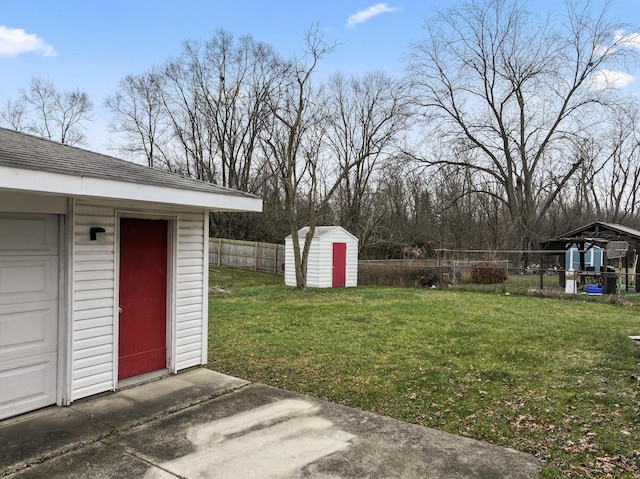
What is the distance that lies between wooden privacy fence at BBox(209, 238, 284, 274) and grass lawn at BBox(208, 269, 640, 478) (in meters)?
9.98

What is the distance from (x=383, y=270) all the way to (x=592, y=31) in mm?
16821

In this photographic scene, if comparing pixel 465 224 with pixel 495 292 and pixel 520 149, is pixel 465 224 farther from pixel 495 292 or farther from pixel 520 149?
pixel 495 292

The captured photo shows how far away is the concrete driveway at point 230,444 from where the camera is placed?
2.99 m

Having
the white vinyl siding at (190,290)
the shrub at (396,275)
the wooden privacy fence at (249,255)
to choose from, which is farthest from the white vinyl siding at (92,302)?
the wooden privacy fence at (249,255)

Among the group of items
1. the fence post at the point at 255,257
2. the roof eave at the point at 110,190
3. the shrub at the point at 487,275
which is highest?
the roof eave at the point at 110,190

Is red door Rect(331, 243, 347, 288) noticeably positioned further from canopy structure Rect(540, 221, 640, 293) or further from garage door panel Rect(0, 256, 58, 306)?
garage door panel Rect(0, 256, 58, 306)

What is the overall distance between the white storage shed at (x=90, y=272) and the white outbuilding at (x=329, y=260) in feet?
36.7

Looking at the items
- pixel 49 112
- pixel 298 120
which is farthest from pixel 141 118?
pixel 298 120

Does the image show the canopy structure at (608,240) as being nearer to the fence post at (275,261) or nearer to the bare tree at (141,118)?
the fence post at (275,261)

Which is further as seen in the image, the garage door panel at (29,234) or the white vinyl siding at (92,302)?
the white vinyl siding at (92,302)

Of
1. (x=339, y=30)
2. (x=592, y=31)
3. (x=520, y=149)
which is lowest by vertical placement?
(x=520, y=149)

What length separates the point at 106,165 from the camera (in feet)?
14.3

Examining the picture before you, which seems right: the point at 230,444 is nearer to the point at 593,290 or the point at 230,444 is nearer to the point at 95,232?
the point at 95,232

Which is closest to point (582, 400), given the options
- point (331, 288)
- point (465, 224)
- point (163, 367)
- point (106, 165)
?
point (163, 367)
